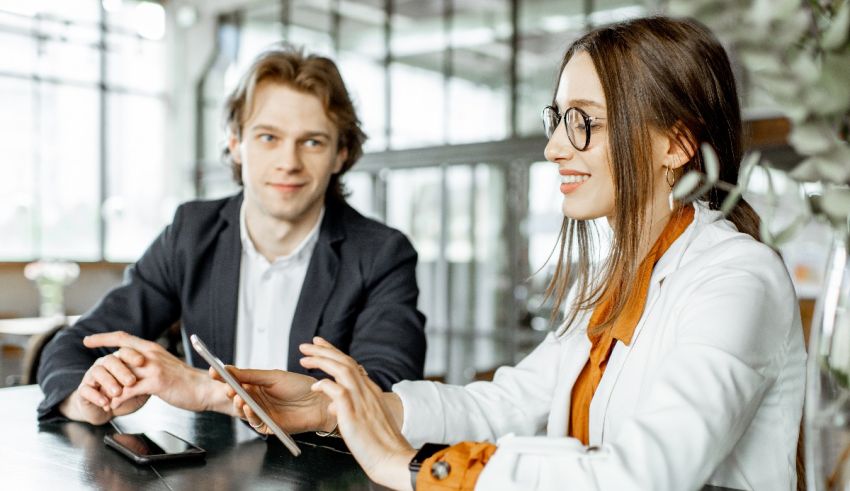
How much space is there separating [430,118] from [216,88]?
13.9 feet

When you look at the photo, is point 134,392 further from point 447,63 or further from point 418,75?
point 418,75

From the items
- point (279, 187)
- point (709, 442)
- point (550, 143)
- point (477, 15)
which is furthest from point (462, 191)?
point (709, 442)

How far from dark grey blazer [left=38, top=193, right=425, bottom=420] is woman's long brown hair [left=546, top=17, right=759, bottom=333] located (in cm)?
72

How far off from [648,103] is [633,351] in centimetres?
42

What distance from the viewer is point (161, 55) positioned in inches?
446

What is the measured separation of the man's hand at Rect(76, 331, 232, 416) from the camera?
1563 millimetres

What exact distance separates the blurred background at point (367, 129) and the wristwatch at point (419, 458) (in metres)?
3.91

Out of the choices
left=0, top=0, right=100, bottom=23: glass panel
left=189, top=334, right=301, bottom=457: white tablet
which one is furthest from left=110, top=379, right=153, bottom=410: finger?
left=0, top=0, right=100, bottom=23: glass panel

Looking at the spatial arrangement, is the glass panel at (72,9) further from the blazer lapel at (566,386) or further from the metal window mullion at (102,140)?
the blazer lapel at (566,386)

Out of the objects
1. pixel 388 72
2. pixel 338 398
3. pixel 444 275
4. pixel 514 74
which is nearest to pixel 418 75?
pixel 388 72

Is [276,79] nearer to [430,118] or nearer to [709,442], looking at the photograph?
[709,442]

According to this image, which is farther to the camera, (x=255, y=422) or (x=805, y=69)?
(x=255, y=422)

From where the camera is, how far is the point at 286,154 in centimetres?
218

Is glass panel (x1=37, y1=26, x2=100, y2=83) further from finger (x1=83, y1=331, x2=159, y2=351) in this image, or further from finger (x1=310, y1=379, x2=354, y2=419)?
finger (x1=310, y1=379, x2=354, y2=419)
